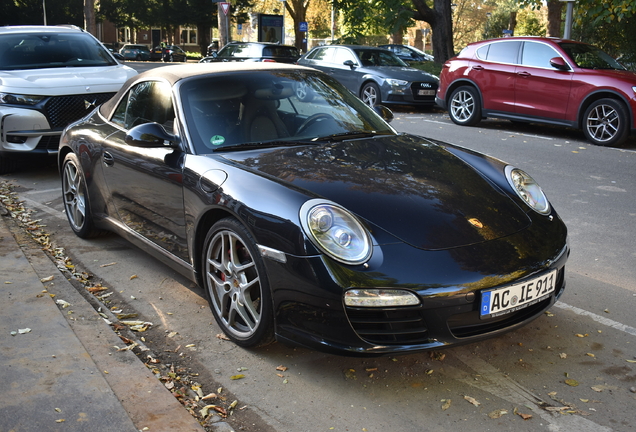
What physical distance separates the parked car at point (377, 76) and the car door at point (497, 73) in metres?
2.40

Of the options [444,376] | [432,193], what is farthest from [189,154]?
[444,376]

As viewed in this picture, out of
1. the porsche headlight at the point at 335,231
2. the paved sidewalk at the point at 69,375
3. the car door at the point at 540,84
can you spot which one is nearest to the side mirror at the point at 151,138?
the paved sidewalk at the point at 69,375

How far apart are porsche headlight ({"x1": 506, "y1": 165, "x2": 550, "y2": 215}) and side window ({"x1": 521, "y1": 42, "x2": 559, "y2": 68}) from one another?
807 centimetres

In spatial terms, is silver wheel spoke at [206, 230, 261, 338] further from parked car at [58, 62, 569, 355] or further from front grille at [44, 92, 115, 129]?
front grille at [44, 92, 115, 129]

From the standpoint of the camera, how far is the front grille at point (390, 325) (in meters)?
2.99

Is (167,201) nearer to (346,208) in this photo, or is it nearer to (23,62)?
(346,208)

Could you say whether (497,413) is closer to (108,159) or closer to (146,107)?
(146,107)

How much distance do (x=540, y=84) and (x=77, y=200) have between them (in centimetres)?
836

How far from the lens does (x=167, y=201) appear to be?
4.10 metres

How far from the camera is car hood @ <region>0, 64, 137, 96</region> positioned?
Answer: 316 inches

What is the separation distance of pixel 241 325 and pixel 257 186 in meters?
0.77

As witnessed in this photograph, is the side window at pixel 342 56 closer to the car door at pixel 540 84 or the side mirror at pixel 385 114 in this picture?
the car door at pixel 540 84

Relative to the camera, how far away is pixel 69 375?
10.4 ft

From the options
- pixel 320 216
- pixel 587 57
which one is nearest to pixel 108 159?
pixel 320 216
